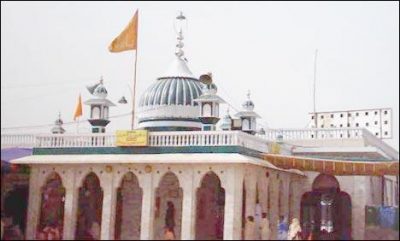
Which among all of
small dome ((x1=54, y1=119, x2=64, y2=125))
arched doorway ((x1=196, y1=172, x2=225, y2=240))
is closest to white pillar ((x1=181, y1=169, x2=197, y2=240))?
arched doorway ((x1=196, y1=172, x2=225, y2=240))

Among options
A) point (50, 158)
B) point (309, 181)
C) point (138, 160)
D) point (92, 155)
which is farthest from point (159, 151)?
point (309, 181)

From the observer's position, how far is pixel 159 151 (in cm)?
2236

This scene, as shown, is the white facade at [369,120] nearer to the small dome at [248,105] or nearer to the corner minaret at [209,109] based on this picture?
the small dome at [248,105]

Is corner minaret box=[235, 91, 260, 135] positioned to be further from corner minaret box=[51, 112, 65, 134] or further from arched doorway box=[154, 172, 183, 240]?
corner minaret box=[51, 112, 65, 134]

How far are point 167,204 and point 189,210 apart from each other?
3582 mm

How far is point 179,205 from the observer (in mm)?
24562

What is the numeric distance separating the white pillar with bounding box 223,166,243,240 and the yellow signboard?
310 centimetres

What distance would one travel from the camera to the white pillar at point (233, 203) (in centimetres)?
2077

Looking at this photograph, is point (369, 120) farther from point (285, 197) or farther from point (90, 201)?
point (90, 201)

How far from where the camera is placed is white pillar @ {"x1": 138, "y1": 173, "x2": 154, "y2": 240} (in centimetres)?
2180

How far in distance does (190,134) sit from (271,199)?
4238 mm

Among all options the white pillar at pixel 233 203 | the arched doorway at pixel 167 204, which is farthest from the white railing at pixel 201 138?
the arched doorway at pixel 167 204

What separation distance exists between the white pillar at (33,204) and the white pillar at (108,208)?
2.47 m

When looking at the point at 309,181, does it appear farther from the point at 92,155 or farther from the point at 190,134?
the point at 92,155
